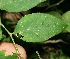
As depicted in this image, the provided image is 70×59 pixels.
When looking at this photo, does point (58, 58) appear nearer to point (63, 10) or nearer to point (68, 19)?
point (63, 10)

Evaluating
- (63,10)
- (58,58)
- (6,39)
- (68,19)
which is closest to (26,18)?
(68,19)

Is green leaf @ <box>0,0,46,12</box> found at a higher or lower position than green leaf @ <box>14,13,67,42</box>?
higher

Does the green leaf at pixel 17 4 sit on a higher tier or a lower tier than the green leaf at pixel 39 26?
higher

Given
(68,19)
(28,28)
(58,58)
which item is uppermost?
(28,28)
